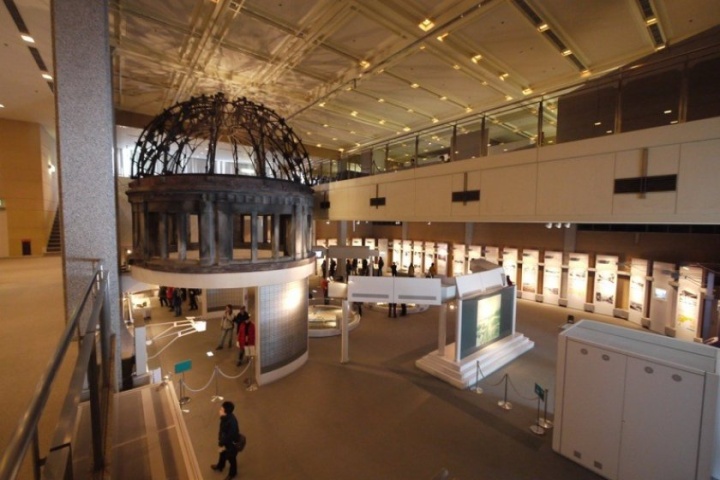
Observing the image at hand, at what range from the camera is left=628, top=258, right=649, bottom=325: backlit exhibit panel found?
500 inches

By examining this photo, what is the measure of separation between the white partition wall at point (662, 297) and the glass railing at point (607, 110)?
762 centimetres

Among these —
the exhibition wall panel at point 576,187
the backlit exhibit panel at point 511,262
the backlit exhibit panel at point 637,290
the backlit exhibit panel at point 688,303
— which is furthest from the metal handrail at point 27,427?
the backlit exhibit panel at point 511,262

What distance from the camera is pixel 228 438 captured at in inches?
207

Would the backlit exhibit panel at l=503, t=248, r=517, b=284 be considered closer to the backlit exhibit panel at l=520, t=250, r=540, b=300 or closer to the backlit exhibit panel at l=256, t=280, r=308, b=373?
the backlit exhibit panel at l=520, t=250, r=540, b=300

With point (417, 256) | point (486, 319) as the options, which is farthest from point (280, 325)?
point (417, 256)

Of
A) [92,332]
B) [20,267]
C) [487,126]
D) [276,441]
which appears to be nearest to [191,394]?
[276,441]

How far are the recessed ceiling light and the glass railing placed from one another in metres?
3.21

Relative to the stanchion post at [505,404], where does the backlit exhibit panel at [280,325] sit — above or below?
above

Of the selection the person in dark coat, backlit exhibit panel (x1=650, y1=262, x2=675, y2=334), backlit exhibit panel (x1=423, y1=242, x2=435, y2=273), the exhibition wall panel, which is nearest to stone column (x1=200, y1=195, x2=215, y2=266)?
the person in dark coat

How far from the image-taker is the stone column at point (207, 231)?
23.3ft

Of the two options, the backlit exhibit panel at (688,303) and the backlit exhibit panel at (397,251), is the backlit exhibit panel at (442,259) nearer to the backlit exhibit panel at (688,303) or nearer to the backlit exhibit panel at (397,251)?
the backlit exhibit panel at (397,251)

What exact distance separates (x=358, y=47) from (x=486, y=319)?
10100mm

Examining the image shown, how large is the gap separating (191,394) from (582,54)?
16.1m

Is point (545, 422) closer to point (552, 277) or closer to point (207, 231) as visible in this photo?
point (207, 231)
